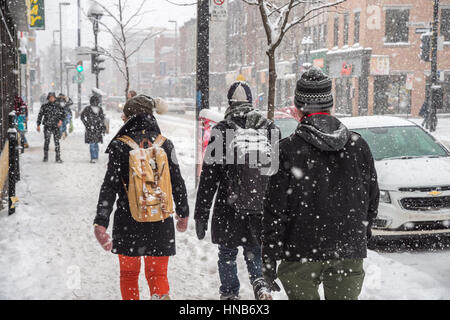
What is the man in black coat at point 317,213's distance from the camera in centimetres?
299

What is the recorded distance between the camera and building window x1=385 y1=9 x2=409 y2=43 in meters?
37.7

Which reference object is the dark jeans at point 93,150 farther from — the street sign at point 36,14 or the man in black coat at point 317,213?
the man in black coat at point 317,213

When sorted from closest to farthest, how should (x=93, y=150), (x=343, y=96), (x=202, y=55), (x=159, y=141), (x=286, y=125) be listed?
(x=159, y=141) < (x=202, y=55) < (x=286, y=125) < (x=93, y=150) < (x=343, y=96)

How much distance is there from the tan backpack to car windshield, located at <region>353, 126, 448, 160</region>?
4.60 metres

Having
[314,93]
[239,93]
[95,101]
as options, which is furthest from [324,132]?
[95,101]

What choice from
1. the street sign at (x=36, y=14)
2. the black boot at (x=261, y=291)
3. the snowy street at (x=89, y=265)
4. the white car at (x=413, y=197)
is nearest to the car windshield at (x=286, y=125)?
the white car at (x=413, y=197)

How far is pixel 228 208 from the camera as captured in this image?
15.0 feet

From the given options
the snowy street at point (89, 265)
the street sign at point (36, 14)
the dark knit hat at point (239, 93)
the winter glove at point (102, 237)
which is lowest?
the snowy street at point (89, 265)

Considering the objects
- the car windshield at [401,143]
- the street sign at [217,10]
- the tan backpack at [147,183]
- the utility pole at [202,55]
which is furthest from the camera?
the street sign at [217,10]

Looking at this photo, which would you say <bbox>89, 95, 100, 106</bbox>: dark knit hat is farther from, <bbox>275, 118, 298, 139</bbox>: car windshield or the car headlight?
the car headlight

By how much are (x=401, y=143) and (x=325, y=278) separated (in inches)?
224

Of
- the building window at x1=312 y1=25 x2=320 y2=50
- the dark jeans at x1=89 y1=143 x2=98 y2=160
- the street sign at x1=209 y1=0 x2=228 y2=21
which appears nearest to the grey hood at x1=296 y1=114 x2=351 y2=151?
the street sign at x1=209 y1=0 x2=228 y2=21

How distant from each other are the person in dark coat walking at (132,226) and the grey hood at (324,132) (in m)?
1.37

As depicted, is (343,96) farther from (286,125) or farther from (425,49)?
(286,125)
